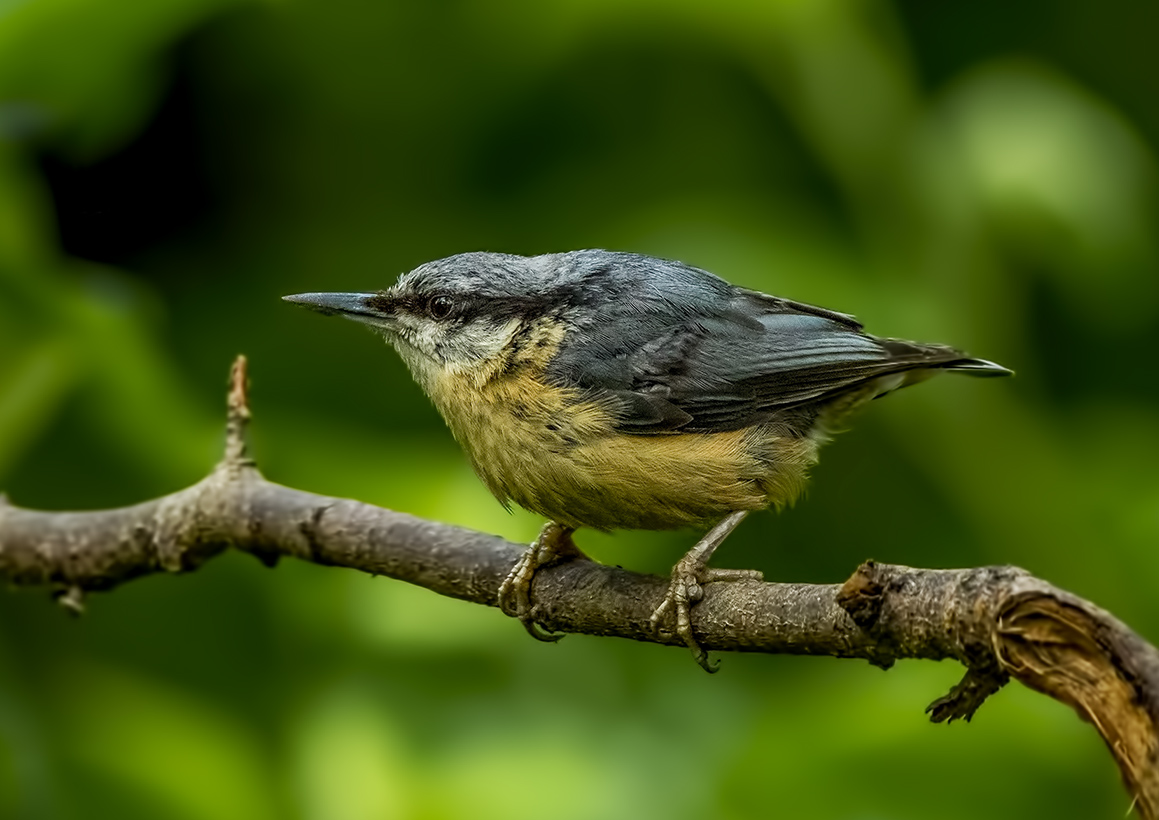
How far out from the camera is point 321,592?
4.23 m

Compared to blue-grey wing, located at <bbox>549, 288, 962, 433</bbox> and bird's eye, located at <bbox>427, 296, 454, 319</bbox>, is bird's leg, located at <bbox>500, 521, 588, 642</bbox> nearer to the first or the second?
blue-grey wing, located at <bbox>549, 288, 962, 433</bbox>

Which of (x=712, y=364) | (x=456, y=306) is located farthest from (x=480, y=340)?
(x=712, y=364)

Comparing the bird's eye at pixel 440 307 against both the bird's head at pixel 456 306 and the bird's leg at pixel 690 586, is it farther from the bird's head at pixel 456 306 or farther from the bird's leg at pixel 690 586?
the bird's leg at pixel 690 586

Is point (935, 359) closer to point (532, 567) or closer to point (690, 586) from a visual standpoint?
point (690, 586)

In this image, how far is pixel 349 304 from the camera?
346 cm

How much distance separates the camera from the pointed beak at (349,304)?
3393mm

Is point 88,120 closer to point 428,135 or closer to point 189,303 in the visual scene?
point 189,303

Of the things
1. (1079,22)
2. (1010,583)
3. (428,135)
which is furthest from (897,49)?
(1010,583)

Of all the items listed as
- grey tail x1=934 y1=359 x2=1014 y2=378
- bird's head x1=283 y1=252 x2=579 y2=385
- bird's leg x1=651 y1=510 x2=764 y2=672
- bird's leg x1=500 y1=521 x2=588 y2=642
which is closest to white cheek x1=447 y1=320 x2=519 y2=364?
bird's head x1=283 y1=252 x2=579 y2=385

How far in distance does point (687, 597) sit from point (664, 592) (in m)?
0.09

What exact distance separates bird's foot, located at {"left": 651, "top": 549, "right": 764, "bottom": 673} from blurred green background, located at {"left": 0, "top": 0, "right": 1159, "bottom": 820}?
114cm

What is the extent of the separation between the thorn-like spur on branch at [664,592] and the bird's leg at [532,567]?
23mm

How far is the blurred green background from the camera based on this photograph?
3.98 m

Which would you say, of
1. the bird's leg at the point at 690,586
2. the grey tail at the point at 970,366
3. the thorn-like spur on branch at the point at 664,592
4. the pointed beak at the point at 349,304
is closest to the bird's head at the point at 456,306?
the pointed beak at the point at 349,304
